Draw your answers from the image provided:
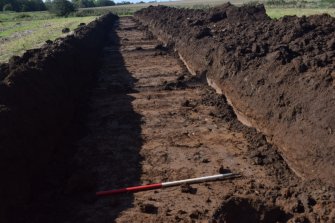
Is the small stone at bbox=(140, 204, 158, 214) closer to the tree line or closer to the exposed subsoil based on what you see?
the exposed subsoil

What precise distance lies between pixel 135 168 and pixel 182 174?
85cm

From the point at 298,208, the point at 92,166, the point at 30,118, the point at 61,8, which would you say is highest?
the point at 61,8

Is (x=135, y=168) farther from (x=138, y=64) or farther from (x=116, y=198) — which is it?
(x=138, y=64)

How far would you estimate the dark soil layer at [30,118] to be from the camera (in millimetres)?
5754

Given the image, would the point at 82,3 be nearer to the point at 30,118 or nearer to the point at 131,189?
the point at 30,118

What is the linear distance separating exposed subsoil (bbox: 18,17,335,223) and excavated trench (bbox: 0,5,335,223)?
0.05 ft

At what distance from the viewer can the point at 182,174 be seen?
7273 mm

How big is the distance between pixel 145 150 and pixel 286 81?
289 centimetres

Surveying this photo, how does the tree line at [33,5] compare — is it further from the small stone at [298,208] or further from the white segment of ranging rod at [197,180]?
the small stone at [298,208]

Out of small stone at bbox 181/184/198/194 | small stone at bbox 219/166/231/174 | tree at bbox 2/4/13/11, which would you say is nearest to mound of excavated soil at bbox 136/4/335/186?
small stone at bbox 219/166/231/174

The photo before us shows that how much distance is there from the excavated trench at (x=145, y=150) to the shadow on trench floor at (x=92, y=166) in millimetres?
17

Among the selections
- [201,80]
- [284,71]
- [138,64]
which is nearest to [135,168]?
[284,71]

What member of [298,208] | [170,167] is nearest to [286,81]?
[170,167]

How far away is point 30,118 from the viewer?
7152 millimetres
